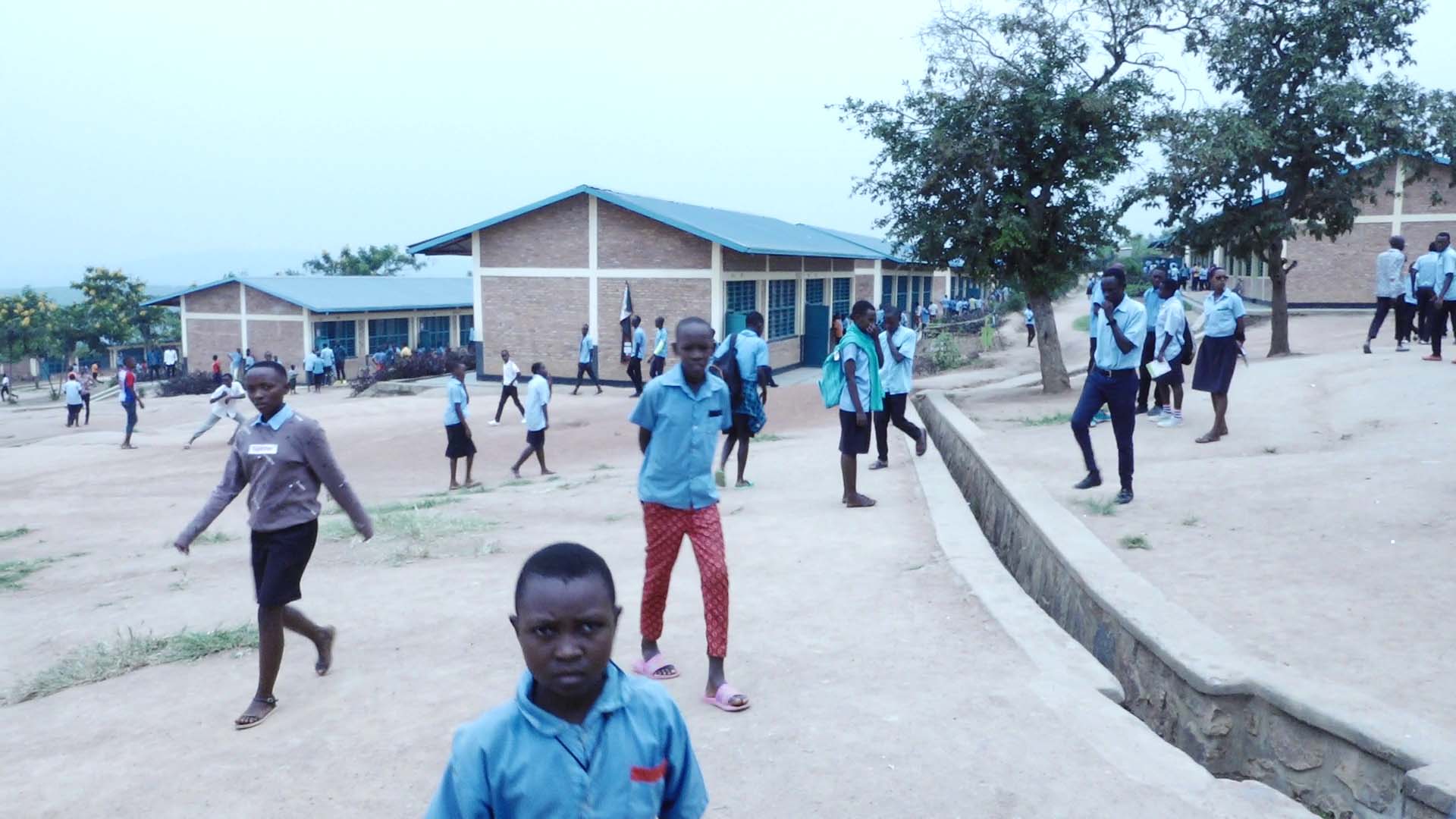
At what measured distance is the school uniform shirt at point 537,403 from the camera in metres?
13.1

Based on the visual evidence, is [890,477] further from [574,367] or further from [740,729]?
[574,367]

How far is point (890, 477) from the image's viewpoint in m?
9.80

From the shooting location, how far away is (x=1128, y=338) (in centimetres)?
780

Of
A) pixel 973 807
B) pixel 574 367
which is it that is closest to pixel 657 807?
pixel 973 807

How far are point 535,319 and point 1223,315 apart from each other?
18.8m

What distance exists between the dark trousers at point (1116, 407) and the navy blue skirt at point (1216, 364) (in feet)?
8.85

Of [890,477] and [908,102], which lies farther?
[908,102]

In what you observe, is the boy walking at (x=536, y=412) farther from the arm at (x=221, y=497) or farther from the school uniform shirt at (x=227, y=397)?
the arm at (x=221, y=497)

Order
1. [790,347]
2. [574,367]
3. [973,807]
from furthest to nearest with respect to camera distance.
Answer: [790,347] → [574,367] → [973,807]

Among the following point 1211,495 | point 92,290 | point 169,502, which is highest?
point 92,290

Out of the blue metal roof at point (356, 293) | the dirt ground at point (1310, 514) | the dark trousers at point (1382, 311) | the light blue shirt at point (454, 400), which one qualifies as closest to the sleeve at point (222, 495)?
the dirt ground at point (1310, 514)

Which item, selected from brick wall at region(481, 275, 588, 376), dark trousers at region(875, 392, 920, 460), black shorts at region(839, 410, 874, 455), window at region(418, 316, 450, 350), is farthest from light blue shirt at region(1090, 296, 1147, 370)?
window at region(418, 316, 450, 350)

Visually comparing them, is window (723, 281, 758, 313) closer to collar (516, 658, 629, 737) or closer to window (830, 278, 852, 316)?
window (830, 278, 852, 316)

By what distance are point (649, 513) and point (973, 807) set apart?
1.91 m
